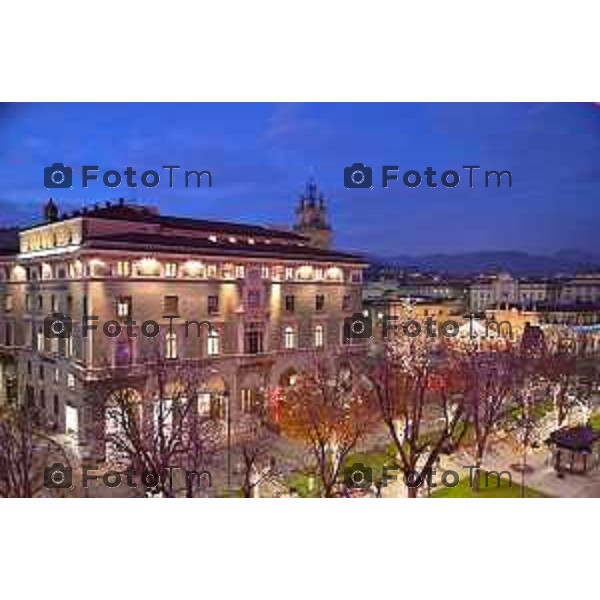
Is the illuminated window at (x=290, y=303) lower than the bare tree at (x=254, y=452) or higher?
higher

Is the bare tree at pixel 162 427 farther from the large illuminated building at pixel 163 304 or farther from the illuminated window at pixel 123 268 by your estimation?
the illuminated window at pixel 123 268

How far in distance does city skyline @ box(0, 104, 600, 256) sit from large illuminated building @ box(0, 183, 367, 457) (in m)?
0.15

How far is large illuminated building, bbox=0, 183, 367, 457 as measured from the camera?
3758mm

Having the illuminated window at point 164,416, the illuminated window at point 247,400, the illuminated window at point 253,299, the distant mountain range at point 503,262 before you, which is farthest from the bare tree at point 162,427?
the distant mountain range at point 503,262

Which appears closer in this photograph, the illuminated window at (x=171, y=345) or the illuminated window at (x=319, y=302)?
the illuminated window at (x=171, y=345)

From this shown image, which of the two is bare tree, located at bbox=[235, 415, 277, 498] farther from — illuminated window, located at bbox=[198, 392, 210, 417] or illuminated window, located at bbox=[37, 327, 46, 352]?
illuminated window, located at bbox=[37, 327, 46, 352]

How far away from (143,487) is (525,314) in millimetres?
2799

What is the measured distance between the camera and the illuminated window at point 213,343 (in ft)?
13.1

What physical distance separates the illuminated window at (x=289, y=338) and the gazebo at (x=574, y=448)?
190cm
